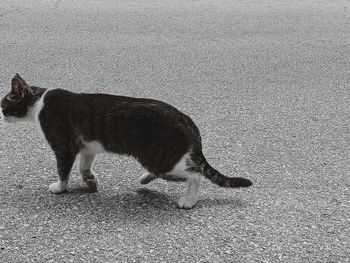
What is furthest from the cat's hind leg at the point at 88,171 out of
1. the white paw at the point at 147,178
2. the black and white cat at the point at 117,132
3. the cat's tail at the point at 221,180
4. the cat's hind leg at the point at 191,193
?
the cat's tail at the point at 221,180

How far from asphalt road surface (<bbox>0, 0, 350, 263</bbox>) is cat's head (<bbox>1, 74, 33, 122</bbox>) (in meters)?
0.44

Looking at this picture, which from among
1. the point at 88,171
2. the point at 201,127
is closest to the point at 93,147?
the point at 88,171

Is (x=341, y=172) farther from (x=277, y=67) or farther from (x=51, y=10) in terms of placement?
(x=51, y=10)

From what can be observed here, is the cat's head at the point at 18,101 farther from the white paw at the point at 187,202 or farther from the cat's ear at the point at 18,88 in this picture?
the white paw at the point at 187,202

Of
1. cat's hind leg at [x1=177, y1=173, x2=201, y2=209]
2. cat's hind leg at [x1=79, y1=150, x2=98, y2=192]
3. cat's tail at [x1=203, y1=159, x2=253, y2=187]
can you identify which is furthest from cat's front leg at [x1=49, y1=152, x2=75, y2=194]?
cat's tail at [x1=203, y1=159, x2=253, y2=187]

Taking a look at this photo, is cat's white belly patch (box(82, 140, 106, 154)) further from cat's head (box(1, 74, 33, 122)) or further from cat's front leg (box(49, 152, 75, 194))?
cat's head (box(1, 74, 33, 122))

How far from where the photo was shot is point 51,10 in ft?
25.7

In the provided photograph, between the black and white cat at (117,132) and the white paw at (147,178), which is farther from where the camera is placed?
the white paw at (147,178)

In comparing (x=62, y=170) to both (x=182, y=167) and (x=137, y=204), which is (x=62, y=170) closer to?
(x=137, y=204)

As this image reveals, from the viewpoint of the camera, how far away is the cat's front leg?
3.20 metres

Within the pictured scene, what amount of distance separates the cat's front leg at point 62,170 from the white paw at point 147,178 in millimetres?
458

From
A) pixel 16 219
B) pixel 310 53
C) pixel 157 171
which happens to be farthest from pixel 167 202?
pixel 310 53

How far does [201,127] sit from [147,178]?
1.14 meters

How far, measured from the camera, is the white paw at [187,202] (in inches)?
124
